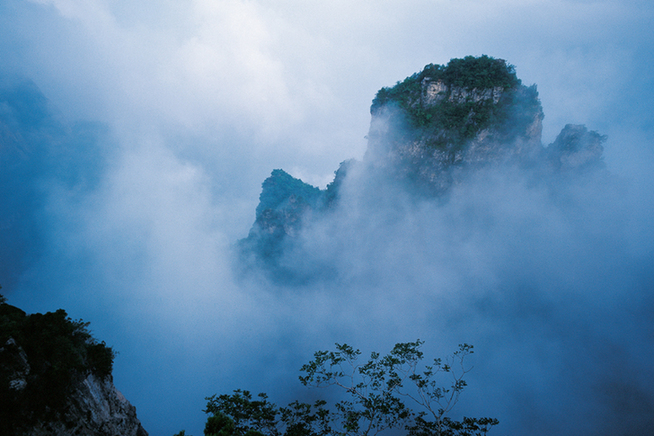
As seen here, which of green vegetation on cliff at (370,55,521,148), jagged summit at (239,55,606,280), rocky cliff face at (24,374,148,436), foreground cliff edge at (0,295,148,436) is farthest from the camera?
jagged summit at (239,55,606,280)

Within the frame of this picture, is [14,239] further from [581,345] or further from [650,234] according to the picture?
[650,234]

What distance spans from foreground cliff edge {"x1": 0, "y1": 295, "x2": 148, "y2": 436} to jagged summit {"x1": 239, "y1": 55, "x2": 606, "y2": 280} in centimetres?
5711

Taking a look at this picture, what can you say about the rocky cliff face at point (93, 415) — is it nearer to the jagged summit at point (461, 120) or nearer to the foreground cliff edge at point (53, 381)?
the foreground cliff edge at point (53, 381)

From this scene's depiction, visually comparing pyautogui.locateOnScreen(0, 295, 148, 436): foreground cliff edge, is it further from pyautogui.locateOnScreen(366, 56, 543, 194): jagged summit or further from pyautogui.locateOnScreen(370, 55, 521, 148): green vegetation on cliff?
pyautogui.locateOnScreen(370, 55, 521, 148): green vegetation on cliff

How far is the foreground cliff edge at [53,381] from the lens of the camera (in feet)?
34.6

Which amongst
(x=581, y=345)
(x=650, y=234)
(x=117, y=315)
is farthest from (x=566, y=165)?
(x=117, y=315)

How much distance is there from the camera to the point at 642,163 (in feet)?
195

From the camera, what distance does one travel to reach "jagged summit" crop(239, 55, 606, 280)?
5044 centimetres

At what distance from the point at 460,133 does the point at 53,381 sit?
6271cm

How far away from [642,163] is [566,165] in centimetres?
2479

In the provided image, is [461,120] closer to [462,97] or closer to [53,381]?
[462,97]

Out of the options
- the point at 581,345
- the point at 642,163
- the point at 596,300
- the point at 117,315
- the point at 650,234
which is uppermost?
the point at 642,163

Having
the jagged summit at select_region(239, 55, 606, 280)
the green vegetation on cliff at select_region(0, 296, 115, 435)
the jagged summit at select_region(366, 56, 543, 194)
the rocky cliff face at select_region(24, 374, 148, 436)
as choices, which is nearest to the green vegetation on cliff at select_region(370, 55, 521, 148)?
the jagged summit at select_region(366, 56, 543, 194)

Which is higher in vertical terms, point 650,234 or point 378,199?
point 650,234
